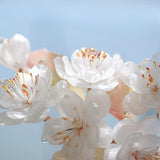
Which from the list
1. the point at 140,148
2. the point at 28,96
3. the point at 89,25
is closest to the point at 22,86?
the point at 28,96

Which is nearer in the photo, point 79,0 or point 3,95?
point 3,95

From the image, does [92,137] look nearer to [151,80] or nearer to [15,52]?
[151,80]

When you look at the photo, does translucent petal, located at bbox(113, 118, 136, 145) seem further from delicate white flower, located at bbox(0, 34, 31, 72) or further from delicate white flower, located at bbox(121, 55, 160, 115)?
delicate white flower, located at bbox(0, 34, 31, 72)

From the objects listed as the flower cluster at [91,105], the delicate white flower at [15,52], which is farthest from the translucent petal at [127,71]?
the delicate white flower at [15,52]

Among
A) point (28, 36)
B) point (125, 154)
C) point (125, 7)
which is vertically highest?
point (125, 7)

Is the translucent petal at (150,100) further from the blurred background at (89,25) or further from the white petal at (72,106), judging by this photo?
the blurred background at (89,25)

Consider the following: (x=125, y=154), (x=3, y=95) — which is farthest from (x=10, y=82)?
(x=125, y=154)

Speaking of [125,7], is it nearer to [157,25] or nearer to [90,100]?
[157,25]

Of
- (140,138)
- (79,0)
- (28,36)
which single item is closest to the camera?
(140,138)
